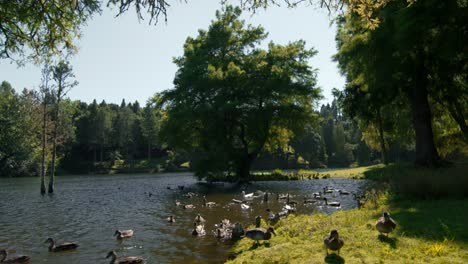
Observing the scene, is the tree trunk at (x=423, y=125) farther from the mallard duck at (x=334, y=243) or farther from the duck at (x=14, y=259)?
the duck at (x=14, y=259)

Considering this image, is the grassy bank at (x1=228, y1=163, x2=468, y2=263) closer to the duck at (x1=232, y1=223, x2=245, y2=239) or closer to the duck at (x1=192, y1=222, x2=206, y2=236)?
the duck at (x1=232, y1=223, x2=245, y2=239)

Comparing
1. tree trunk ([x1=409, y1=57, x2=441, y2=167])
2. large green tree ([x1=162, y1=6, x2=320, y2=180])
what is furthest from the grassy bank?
large green tree ([x1=162, y1=6, x2=320, y2=180])

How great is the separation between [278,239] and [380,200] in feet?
24.5

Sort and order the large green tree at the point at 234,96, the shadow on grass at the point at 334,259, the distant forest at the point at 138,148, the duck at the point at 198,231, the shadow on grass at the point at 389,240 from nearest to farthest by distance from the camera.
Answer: the shadow on grass at the point at 334,259
the shadow on grass at the point at 389,240
the duck at the point at 198,231
the large green tree at the point at 234,96
the distant forest at the point at 138,148

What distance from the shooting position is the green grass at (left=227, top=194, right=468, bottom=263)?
9.00 metres

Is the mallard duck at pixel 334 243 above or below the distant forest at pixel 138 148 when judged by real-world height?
below

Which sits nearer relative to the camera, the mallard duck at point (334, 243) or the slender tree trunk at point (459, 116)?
the mallard duck at point (334, 243)

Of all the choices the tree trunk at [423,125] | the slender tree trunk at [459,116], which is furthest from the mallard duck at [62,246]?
the slender tree trunk at [459,116]

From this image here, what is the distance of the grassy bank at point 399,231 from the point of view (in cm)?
911

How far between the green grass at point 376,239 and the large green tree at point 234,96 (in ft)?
111

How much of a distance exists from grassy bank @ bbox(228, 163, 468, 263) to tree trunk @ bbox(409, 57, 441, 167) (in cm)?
1505

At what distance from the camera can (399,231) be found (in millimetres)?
11266

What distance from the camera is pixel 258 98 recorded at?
51.3 metres

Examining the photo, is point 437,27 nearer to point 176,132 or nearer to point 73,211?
point 73,211
